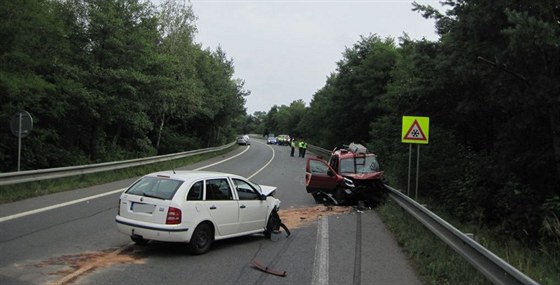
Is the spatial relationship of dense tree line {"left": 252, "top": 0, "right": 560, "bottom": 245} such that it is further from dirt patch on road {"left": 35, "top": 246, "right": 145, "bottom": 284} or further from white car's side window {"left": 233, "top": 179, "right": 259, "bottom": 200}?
dirt patch on road {"left": 35, "top": 246, "right": 145, "bottom": 284}

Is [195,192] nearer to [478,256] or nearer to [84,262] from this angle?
[84,262]

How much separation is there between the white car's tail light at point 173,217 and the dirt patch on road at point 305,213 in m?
4.46

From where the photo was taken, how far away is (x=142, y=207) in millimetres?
8820

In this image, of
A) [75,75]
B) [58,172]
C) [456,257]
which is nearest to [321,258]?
[456,257]

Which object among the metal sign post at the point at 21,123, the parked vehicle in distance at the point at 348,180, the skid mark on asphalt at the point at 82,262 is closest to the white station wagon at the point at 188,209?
the skid mark on asphalt at the point at 82,262

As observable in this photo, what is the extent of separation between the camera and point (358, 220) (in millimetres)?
13680

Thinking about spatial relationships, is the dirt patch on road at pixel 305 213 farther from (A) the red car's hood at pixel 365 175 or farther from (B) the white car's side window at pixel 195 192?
(B) the white car's side window at pixel 195 192

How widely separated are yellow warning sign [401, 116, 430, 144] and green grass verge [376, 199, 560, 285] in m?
3.56

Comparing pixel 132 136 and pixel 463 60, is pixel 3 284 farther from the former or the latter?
pixel 132 136

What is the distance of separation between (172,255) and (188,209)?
0.83 m

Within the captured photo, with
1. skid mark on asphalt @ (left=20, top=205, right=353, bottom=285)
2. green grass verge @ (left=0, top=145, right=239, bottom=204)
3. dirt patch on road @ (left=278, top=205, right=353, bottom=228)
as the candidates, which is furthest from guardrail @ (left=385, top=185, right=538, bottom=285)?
green grass verge @ (left=0, top=145, right=239, bottom=204)

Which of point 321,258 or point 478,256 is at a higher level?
point 478,256

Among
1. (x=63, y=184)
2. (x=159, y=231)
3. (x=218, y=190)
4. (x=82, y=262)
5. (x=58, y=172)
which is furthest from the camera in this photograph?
(x=63, y=184)

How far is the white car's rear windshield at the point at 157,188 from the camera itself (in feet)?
29.1
